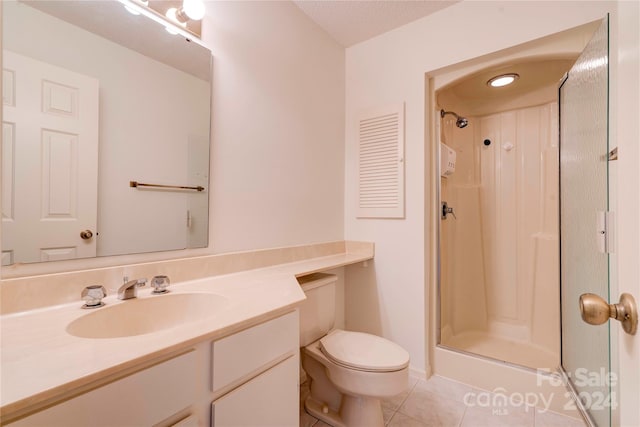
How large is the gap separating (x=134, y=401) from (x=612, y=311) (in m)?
0.95

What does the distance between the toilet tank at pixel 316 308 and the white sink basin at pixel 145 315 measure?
0.52 m

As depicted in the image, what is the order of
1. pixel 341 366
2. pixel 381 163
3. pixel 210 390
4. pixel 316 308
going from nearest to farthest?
1. pixel 210 390
2. pixel 341 366
3. pixel 316 308
4. pixel 381 163

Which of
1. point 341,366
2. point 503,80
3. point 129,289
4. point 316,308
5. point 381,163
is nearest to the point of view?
point 129,289

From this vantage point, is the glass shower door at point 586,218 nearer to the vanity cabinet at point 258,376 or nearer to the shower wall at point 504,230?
the shower wall at point 504,230

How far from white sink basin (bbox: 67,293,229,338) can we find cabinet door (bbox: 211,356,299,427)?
267 mm

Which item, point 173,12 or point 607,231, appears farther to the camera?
point 173,12

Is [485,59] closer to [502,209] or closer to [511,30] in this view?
[511,30]

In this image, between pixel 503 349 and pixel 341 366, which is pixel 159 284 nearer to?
pixel 341 366

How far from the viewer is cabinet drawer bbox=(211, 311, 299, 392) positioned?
2.62ft

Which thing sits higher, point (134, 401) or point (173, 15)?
point (173, 15)

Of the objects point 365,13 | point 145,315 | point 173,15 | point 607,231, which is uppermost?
point 365,13

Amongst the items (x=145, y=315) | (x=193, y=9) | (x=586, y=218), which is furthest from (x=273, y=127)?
(x=586, y=218)

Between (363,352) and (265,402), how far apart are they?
623mm

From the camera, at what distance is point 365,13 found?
1.90 m
